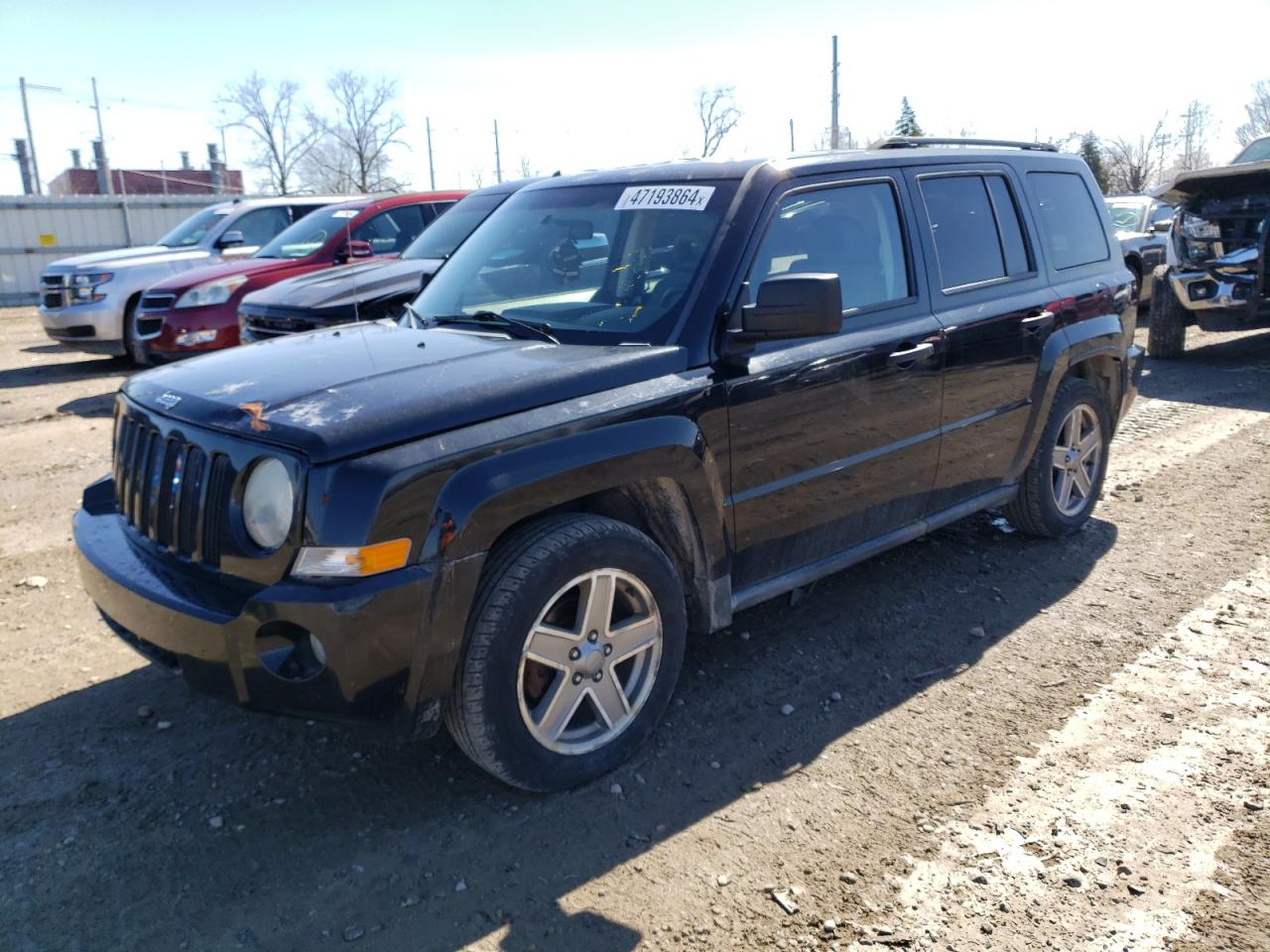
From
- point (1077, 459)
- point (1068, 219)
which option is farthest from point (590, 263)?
point (1077, 459)

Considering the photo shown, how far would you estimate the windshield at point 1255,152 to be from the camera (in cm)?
1289

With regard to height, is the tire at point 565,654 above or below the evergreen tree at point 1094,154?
below

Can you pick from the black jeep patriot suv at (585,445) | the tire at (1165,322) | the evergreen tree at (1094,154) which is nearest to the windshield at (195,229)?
the black jeep patriot suv at (585,445)

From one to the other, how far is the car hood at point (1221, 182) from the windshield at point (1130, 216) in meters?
3.64

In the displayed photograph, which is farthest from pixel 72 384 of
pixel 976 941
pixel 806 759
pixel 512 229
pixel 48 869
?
pixel 976 941

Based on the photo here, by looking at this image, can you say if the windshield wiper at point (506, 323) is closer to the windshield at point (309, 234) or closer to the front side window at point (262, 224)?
the windshield at point (309, 234)

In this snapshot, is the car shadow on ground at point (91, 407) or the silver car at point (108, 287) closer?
the car shadow on ground at point (91, 407)

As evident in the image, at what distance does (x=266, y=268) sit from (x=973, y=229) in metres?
7.71

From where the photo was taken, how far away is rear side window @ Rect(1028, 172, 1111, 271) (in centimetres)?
513

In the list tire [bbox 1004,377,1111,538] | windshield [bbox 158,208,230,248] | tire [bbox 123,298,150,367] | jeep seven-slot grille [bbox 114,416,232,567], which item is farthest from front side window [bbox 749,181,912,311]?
windshield [bbox 158,208,230,248]

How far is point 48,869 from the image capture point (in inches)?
116

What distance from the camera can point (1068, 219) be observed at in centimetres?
532

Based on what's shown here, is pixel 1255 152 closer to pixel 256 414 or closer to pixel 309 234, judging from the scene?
pixel 309 234

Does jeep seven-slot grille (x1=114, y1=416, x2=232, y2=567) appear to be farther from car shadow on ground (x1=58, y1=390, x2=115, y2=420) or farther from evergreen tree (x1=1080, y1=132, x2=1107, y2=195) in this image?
evergreen tree (x1=1080, y1=132, x2=1107, y2=195)
